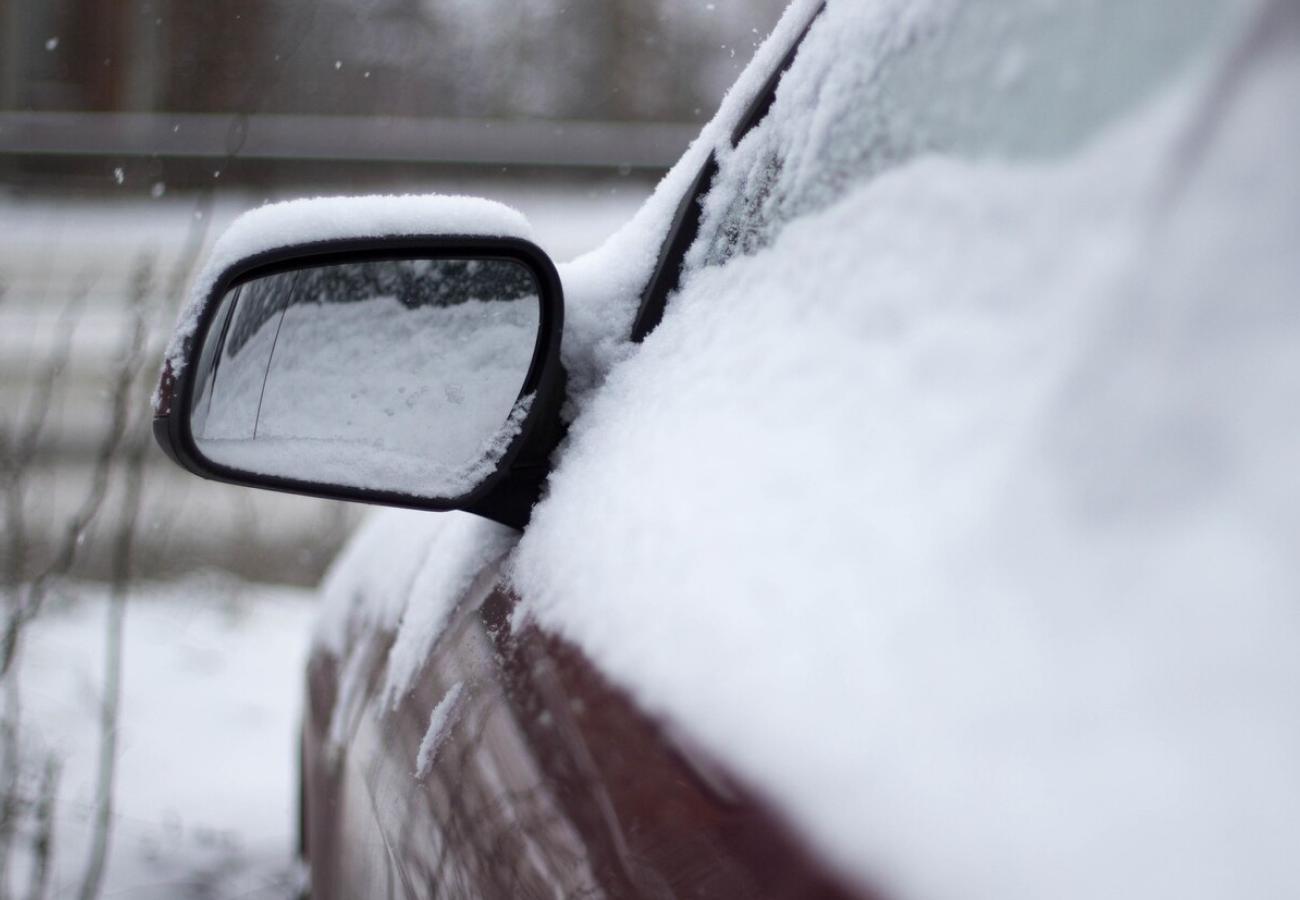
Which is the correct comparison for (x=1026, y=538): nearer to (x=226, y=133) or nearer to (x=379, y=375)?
(x=379, y=375)

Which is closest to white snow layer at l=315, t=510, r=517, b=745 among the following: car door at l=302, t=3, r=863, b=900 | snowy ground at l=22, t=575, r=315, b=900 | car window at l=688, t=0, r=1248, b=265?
car door at l=302, t=3, r=863, b=900

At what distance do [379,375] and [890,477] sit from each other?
31.1 inches

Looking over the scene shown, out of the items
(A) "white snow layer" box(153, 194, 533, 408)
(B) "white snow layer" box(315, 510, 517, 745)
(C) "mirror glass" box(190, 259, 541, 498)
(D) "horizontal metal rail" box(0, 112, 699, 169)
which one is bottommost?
(D) "horizontal metal rail" box(0, 112, 699, 169)

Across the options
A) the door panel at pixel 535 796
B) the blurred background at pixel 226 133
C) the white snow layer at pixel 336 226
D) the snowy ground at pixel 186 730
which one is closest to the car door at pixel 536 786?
the door panel at pixel 535 796

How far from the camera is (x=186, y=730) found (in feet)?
14.7

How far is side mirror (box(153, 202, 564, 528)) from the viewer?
129cm

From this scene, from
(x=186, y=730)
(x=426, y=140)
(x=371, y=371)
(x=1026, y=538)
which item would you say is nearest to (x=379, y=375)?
(x=371, y=371)

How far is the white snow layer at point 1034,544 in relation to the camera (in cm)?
55

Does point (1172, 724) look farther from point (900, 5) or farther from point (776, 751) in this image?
point (900, 5)

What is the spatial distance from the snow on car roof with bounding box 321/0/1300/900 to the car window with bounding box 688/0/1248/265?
3 centimetres

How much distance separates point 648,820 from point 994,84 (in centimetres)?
60

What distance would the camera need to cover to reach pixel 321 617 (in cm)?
259

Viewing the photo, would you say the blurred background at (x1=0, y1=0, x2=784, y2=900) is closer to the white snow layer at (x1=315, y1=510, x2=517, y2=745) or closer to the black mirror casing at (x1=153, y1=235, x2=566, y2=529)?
the black mirror casing at (x1=153, y1=235, x2=566, y2=529)

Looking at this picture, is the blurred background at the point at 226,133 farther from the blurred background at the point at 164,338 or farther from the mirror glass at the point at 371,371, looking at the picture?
the mirror glass at the point at 371,371
